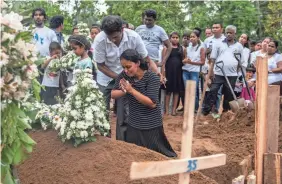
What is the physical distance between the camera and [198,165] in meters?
3.51

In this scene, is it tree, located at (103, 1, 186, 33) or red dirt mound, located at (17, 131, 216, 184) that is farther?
tree, located at (103, 1, 186, 33)

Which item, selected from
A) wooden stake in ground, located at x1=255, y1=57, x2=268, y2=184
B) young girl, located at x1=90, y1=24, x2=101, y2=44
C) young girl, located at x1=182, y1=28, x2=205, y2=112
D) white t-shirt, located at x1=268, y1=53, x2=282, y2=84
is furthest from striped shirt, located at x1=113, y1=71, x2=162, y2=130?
young girl, located at x1=182, y1=28, x2=205, y2=112

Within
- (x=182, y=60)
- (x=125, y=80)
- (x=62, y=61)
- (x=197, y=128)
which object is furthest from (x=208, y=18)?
(x=125, y=80)

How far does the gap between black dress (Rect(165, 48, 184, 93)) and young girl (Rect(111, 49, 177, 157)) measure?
4925mm

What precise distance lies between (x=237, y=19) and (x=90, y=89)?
2079cm

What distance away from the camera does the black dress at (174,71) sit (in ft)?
36.7

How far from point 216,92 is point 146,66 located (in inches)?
192

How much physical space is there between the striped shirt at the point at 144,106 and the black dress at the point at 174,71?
16.4 ft

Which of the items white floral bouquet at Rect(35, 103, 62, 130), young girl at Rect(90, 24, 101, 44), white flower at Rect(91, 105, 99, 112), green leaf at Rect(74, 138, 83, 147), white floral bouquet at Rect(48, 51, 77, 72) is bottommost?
green leaf at Rect(74, 138, 83, 147)

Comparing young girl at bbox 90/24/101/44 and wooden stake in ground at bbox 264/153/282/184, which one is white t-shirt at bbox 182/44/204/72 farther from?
wooden stake in ground at bbox 264/153/282/184

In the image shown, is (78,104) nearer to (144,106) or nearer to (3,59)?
(144,106)

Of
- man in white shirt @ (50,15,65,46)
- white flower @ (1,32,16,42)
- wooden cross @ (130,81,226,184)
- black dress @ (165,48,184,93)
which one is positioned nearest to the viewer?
wooden cross @ (130,81,226,184)

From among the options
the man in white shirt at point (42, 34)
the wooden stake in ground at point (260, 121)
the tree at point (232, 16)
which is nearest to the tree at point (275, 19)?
the tree at point (232, 16)

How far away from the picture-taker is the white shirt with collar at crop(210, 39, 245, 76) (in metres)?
10.5
